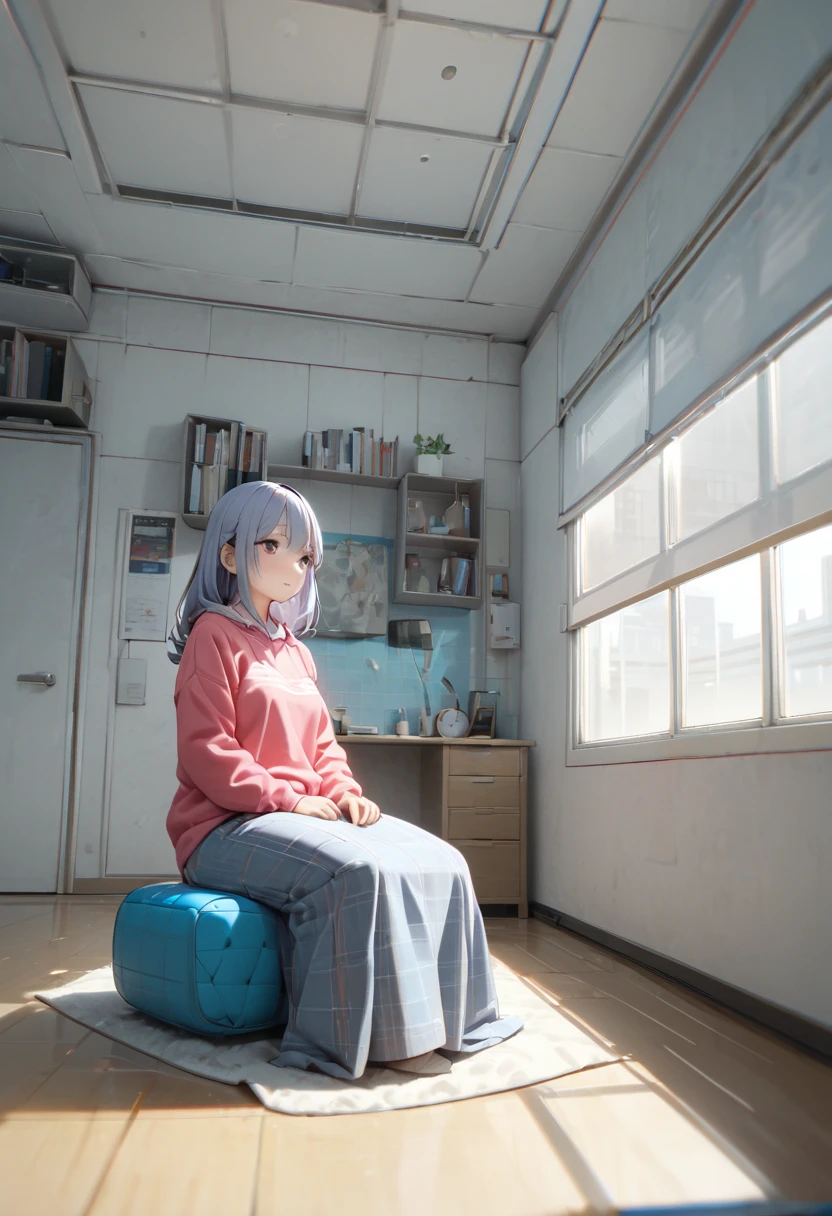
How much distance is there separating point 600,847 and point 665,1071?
172cm

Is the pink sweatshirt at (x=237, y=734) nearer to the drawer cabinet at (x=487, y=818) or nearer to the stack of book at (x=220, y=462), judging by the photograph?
the drawer cabinet at (x=487, y=818)

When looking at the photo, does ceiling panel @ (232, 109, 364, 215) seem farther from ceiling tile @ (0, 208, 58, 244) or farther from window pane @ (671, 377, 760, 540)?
window pane @ (671, 377, 760, 540)

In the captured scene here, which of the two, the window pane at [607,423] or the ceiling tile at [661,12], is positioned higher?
the ceiling tile at [661,12]

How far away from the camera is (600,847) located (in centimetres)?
363

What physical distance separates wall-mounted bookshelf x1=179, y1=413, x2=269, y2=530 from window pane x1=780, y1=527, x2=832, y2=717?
298 cm

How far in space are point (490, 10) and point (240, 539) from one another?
6.88 ft

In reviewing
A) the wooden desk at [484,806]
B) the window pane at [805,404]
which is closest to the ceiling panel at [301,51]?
the window pane at [805,404]

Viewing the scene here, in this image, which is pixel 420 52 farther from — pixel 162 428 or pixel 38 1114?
pixel 38 1114

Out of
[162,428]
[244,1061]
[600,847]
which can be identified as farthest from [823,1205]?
[162,428]

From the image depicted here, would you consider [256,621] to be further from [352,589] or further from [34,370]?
[34,370]

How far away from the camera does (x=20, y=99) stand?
139 inches

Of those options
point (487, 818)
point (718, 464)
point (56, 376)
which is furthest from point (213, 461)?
point (718, 464)

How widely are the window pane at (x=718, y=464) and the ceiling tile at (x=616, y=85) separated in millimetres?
1318

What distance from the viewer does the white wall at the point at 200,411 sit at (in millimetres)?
4605
